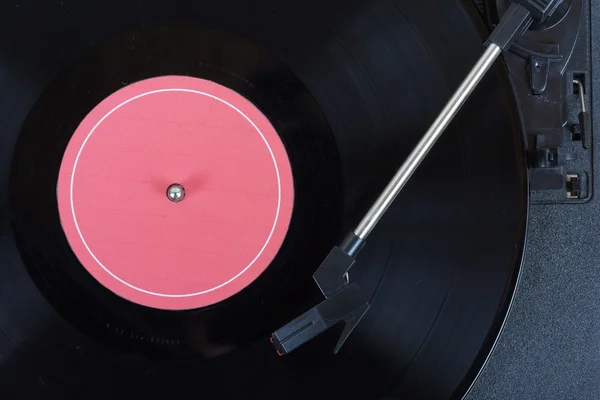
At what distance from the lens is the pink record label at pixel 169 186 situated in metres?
0.79

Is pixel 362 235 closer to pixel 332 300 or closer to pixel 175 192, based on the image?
pixel 332 300

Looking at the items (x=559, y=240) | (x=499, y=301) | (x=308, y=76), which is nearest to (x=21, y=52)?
(x=308, y=76)

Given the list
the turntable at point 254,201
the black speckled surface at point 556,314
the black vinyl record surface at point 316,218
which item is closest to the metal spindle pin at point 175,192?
the turntable at point 254,201

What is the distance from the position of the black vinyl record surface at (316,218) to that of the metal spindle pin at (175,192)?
0.16 meters

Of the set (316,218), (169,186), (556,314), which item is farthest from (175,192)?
(556,314)

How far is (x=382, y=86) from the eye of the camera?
795 millimetres

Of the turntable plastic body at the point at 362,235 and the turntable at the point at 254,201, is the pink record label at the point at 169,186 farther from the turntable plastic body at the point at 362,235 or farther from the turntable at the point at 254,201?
the turntable plastic body at the point at 362,235

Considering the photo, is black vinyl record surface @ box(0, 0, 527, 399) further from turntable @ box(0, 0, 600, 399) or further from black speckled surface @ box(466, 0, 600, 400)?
black speckled surface @ box(466, 0, 600, 400)

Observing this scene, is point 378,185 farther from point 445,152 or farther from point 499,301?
point 499,301

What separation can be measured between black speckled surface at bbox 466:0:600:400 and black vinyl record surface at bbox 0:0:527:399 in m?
0.39

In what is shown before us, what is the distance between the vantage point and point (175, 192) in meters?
0.77

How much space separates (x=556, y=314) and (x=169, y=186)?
852 millimetres

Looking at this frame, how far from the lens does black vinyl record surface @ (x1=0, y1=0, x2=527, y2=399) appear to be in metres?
0.78

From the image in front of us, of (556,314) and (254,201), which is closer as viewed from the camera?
(254,201)
